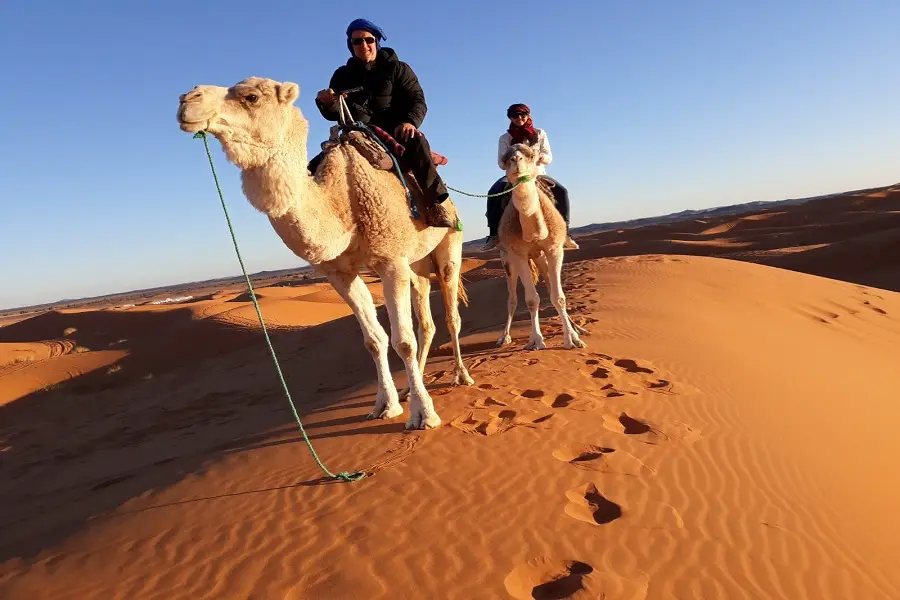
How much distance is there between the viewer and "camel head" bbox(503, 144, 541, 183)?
22.4 ft

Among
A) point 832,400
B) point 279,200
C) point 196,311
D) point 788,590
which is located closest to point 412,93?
point 279,200

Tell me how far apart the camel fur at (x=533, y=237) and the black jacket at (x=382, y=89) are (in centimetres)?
197

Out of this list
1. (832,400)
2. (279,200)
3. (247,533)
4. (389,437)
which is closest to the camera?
(247,533)

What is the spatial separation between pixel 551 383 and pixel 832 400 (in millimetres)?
3402

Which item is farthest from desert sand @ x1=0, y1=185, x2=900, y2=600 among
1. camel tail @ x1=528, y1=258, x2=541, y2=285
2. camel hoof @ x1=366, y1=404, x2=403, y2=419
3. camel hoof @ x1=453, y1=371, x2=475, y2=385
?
camel tail @ x1=528, y1=258, x2=541, y2=285

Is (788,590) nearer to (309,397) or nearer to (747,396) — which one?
(747,396)

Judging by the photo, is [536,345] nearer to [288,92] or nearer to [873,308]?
[288,92]

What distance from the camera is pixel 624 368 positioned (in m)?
6.78

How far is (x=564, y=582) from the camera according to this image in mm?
2879

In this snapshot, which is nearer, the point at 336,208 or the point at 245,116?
the point at 245,116

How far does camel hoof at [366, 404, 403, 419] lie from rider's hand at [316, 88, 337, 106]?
9.26 ft

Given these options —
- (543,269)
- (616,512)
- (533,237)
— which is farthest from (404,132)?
(543,269)

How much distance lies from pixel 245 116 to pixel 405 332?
6.93 feet

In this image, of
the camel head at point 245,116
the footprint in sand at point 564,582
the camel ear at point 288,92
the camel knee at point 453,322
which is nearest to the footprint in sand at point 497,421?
the camel knee at point 453,322
